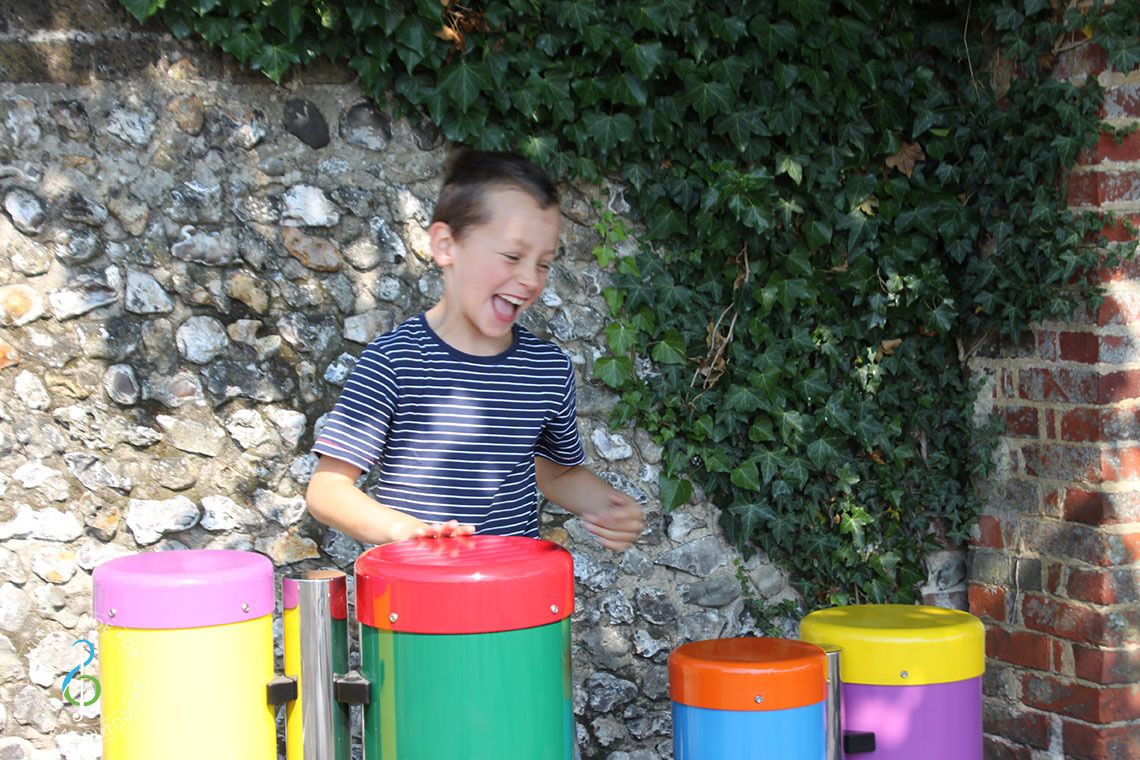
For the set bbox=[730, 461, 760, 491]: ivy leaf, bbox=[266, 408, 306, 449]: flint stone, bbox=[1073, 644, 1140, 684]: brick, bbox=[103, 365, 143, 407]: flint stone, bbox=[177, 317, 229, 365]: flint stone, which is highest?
bbox=[177, 317, 229, 365]: flint stone

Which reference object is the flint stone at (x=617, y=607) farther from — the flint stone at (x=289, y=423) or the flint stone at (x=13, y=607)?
the flint stone at (x=13, y=607)

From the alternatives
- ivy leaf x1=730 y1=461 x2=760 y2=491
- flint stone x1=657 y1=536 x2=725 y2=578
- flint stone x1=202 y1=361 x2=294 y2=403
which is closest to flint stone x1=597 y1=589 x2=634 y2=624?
flint stone x1=657 y1=536 x2=725 y2=578

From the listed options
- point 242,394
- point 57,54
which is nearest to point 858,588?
point 242,394

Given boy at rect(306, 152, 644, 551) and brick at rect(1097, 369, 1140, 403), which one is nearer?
boy at rect(306, 152, 644, 551)

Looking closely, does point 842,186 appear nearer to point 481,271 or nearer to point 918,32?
point 918,32

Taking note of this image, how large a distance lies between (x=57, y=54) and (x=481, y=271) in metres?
1.30

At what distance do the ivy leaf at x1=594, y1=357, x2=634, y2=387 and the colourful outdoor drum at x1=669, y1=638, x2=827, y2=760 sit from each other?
1332 millimetres

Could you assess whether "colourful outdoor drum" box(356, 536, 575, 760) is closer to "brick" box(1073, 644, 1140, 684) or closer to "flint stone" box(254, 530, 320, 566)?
"flint stone" box(254, 530, 320, 566)

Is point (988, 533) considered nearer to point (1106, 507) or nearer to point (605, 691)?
point (1106, 507)

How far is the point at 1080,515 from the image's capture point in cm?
343

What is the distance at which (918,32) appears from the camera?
3760mm

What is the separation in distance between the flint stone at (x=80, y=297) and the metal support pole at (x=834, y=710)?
1864 mm

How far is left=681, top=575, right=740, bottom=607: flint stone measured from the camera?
3.58m

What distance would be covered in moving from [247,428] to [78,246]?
59 centimetres
